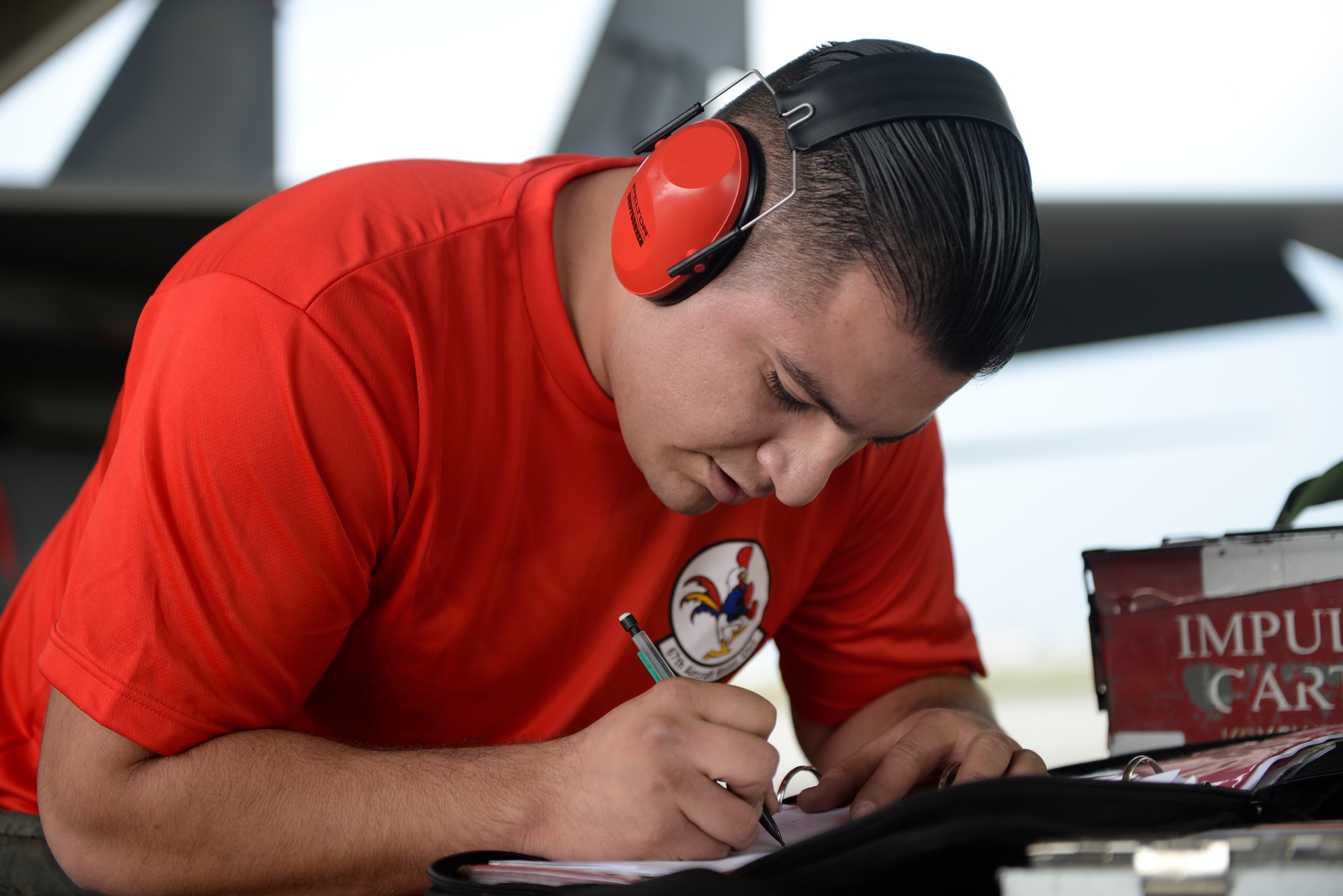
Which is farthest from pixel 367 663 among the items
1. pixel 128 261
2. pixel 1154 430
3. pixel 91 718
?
pixel 1154 430

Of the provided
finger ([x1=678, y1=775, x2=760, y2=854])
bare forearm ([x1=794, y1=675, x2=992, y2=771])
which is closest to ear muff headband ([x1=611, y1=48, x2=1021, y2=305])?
finger ([x1=678, y1=775, x2=760, y2=854])

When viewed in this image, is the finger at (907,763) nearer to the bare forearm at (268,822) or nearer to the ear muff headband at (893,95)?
the bare forearm at (268,822)

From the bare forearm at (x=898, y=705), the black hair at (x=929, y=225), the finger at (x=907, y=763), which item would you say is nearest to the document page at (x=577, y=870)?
the finger at (x=907, y=763)

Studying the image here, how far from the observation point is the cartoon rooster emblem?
0.92m

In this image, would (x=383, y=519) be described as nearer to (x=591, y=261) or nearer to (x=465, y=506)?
(x=465, y=506)

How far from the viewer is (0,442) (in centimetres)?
328

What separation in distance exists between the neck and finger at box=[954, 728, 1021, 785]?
42cm

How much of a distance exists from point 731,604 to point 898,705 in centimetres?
26

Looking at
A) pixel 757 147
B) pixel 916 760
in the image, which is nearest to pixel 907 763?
pixel 916 760

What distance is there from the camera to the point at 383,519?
26.6 inches

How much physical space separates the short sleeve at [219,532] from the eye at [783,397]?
0.29 meters

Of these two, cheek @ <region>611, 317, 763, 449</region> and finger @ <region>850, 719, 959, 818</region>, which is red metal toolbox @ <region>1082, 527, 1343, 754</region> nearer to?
finger @ <region>850, 719, 959, 818</region>

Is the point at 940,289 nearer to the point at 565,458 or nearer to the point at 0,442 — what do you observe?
the point at 565,458

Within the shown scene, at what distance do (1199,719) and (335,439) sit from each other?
28.2 inches
